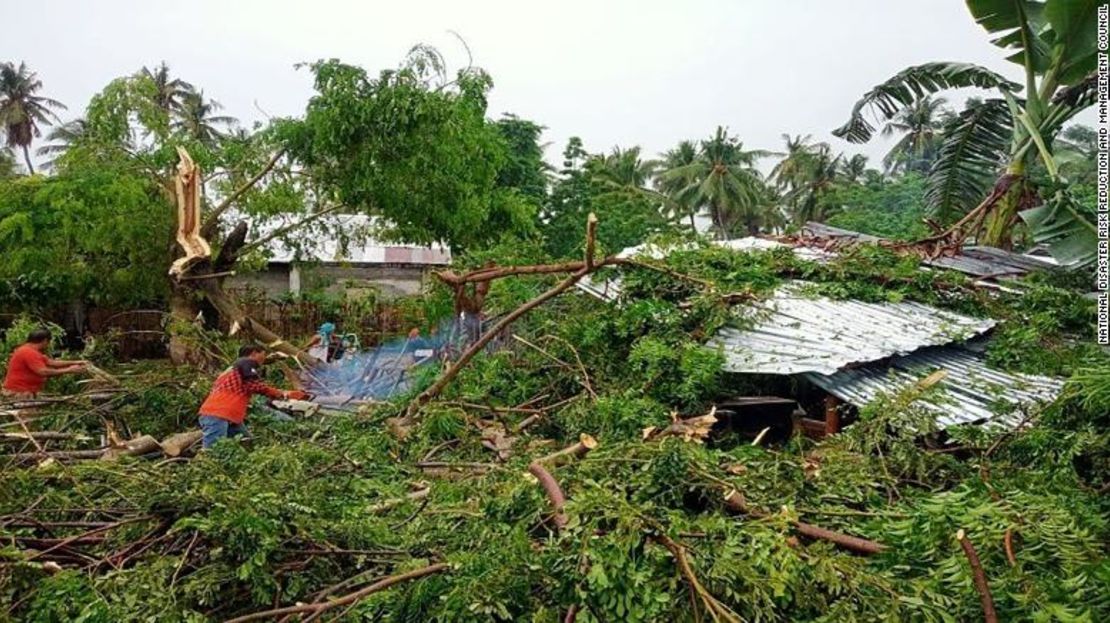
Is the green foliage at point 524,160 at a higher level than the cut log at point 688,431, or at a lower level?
higher

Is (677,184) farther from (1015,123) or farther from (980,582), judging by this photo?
(980,582)

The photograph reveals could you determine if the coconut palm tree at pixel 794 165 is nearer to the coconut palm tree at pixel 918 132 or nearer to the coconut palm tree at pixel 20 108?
A: the coconut palm tree at pixel 918 132

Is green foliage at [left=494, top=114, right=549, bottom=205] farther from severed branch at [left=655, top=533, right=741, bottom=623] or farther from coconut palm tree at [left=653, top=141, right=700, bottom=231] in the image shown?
severed branch at [left=655, top=533, right=741, bottom=623]

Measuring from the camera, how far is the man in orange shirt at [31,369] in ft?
21.7

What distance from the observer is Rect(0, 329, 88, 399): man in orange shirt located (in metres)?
6.62

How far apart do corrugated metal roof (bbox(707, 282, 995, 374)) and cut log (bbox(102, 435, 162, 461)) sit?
14.3 ft

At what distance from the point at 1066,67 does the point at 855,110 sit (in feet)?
7.86

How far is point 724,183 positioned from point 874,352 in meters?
23.8

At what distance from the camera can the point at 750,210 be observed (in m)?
28.6

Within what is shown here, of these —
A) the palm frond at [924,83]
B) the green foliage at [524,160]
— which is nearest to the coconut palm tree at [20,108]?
the green foliage at [524,160]

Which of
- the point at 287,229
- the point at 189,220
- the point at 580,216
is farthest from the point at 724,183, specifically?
the point at 189,220

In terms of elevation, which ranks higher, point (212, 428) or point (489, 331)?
point (489, 331)

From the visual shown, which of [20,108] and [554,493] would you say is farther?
[20,108]

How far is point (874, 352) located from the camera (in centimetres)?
532
